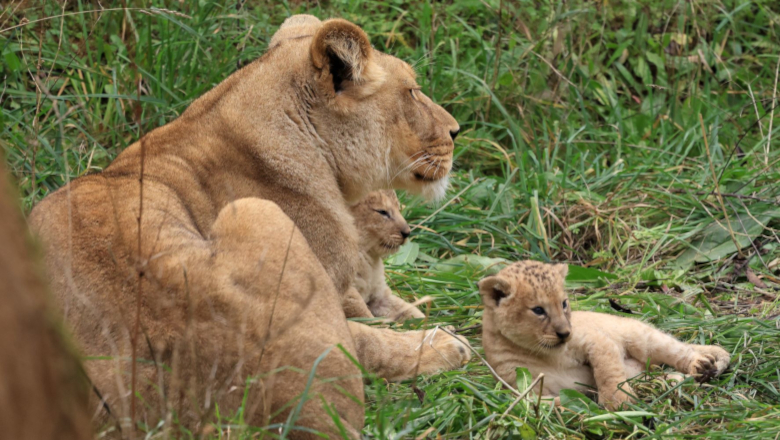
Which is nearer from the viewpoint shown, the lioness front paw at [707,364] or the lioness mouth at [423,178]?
the lioness front paw at [707,364]

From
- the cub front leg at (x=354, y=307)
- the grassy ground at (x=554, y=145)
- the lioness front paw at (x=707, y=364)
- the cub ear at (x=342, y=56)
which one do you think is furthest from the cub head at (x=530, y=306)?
the cub ear at (x=342, y=56)

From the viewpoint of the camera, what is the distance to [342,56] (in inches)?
150

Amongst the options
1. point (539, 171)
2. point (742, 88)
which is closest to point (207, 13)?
point (539, 171)

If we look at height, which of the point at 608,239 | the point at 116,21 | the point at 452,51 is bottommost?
the point at 608,239

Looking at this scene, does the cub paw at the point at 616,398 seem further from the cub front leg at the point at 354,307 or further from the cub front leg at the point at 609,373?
the cub front leg at the point at 354,307

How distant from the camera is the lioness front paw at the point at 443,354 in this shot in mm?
4141

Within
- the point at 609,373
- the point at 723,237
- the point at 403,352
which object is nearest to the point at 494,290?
the point at 403,352

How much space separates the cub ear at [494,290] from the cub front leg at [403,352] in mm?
256

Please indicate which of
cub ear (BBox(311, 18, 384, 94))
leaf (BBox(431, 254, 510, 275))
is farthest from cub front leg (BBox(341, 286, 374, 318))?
cub ear (BBox(311, 18, 384, 94))

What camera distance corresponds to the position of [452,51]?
7297 millimetres

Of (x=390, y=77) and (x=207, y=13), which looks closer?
(x=390, y=77)

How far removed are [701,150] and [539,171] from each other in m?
1.36

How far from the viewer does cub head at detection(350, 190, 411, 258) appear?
5125 millimetres

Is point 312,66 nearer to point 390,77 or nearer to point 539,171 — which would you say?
point 390,77
